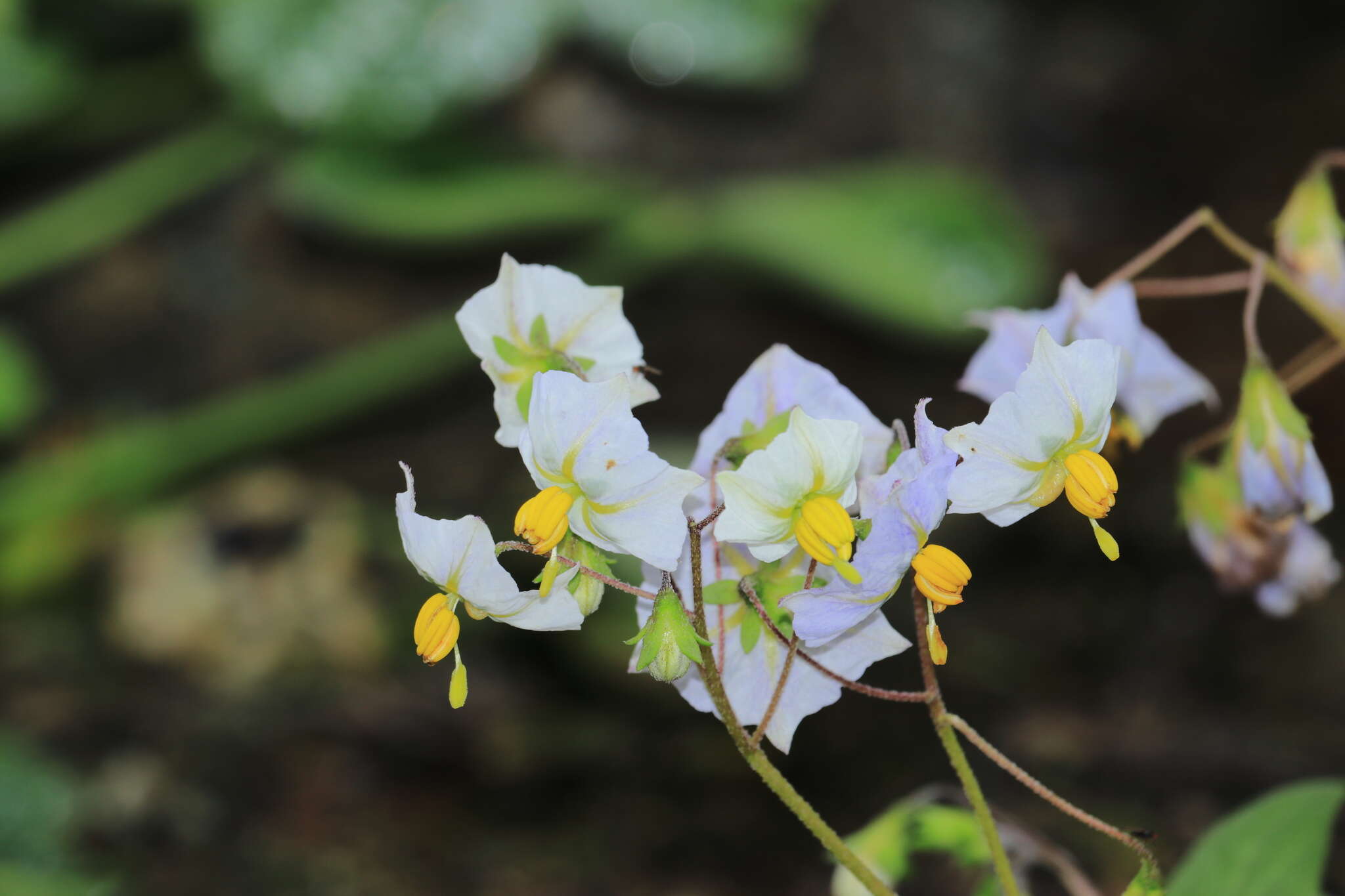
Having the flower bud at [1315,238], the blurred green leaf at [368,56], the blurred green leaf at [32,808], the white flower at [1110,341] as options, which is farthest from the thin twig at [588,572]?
A: the blurred green leaf at [368,56]

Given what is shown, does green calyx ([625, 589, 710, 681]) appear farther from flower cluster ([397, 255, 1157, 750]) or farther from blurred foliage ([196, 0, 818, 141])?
blurred foliage ([196, 0, 818, 141])

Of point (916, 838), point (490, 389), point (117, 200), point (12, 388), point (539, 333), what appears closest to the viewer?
point (539, 333)

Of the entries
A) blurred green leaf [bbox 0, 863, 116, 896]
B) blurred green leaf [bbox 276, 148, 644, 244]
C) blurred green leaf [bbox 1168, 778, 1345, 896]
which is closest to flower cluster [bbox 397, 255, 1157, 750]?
blurred green leaf [bbox 1168, 778, 1345, 896]

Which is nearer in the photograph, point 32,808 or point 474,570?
point 474,570

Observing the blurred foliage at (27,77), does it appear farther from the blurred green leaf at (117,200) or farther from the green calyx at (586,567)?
the green calyx at (586,567)

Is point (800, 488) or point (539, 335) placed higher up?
point (539, 335)

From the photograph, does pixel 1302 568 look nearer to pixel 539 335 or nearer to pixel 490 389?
pixel 539 335

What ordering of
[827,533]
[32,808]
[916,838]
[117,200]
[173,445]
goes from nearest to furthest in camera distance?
[827,533]
[916,838]
[32,808]
[173,445]
[117,200]

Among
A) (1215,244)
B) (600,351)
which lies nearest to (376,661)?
(600,351)

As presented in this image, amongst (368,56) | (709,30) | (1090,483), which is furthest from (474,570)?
(709,30)
